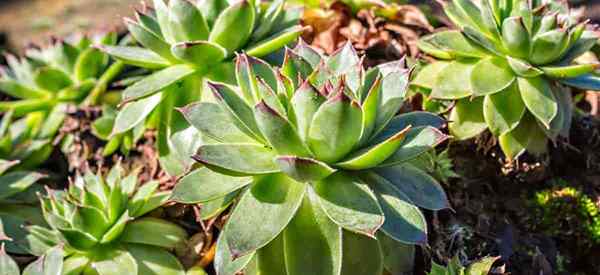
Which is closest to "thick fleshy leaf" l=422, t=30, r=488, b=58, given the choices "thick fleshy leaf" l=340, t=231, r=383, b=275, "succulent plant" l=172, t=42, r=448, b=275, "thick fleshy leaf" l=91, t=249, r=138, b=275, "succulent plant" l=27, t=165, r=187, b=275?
"succulent plant" l=172, t=42, r=448, b=275

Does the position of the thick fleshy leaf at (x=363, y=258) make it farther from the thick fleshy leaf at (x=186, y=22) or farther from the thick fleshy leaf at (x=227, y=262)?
the thick fleshy leaf at (x=186, y=22)

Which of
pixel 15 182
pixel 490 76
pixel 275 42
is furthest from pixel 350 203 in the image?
pixel 15 182

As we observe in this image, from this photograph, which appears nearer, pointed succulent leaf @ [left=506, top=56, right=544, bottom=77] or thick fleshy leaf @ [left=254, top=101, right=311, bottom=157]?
thick fleshy leaf @ [left=254, top=101, right=311, bottom=157]

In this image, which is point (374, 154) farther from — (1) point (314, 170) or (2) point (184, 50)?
(2) point (184, 50)

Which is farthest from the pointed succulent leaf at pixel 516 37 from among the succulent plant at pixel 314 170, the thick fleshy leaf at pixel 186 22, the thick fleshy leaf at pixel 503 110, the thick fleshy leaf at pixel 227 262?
the thick fleshy leaf at pixel 227 262

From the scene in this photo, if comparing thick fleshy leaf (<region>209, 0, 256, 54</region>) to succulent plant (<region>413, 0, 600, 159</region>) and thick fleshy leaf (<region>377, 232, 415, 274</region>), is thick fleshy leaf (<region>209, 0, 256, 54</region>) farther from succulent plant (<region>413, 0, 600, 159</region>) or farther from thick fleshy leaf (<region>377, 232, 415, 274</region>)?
thick fleshy leaf (<region>377, 232, 415, 274</region>)

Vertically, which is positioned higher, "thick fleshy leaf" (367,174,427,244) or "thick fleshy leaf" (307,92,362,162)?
"thick fleshy leaf" (307,92,362,162)
